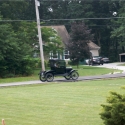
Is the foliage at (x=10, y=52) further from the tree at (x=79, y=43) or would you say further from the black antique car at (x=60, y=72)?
the tree at (x=79, y=43)

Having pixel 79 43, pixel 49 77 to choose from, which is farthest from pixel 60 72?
pixel 79 43

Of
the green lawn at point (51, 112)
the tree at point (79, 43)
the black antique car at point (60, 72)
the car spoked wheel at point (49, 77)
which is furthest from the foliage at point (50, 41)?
the green lawn at point (51, 112)

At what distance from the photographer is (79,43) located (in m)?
59.8

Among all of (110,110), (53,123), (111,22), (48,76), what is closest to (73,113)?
(53,123)

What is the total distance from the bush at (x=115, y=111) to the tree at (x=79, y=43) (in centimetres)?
5067

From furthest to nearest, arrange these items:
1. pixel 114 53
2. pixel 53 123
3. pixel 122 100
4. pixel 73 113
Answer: pixel 114 53, pixel 73 113, pixel 53 123, pixel 122 100

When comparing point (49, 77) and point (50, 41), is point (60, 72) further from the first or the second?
point (50, 41)

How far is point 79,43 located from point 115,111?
168 feet

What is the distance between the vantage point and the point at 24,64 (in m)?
43.3

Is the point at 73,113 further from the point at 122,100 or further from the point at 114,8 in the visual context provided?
the point at 114,8

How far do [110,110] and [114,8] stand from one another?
83426 millimetres

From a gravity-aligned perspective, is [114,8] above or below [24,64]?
above

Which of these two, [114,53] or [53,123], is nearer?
[53,123]

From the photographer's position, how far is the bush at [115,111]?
8.77m
